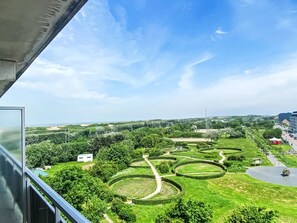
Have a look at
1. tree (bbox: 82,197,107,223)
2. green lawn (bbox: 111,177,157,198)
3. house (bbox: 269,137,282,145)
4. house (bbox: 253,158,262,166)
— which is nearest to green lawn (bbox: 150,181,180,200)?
green lawn (bbox: 111,177,157,198)

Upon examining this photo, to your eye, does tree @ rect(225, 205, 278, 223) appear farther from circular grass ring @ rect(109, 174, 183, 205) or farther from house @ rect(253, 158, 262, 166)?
house @ rect(253, 158, 262, 166)

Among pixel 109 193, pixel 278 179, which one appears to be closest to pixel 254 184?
pixel 278 179

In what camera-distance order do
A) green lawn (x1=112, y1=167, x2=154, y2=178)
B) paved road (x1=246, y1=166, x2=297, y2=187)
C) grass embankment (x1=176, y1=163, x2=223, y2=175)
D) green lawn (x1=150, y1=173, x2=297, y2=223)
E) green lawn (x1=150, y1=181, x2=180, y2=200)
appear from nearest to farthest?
green lawn (x1=150, y1=173, x2=297, y2=223)
green lawn (x1=150, y1=181, x2=180, y2=200)
paved road (x1=246, y1=166, x2=297, y2=187)
green lawn (x1=112, y1=167, x2=154, y2=178)
grass embankment (x1=176, y1=163, x2=223, y2=175)

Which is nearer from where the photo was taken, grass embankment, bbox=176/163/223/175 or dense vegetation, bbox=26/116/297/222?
dense vegetation, bbox=26/116/297/222

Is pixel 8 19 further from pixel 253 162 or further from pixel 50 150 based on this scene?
pixel 50 150

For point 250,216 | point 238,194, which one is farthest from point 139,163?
point 250,216

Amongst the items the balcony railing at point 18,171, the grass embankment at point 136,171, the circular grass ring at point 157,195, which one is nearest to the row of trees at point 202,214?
the circular grass ring at point 157,195
